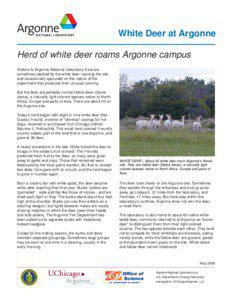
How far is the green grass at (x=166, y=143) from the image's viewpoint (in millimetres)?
9008

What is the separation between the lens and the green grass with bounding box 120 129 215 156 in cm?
901

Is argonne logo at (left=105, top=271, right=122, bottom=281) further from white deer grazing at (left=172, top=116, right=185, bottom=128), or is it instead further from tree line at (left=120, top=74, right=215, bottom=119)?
white deer grazing at (left=172, top=116, right=185, bottom=128)

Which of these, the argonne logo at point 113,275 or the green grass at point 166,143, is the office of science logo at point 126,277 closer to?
the argonne logo at point 113,275

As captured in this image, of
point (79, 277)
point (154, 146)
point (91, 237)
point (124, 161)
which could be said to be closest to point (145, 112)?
point (154, 146)

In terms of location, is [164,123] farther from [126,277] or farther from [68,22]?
[126,277]

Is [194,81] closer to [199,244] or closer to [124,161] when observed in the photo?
[124,161]

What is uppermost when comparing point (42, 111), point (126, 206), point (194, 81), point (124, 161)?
point (194, 81)

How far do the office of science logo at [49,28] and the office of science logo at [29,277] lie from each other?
4394 mm

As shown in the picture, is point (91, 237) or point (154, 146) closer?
point (91, 237)

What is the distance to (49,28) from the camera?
895 centimetres

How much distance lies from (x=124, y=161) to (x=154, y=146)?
35.5 inches

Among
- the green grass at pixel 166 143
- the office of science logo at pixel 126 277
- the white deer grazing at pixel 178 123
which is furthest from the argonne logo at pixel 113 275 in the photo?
the white deer grazing at pixel 178 123

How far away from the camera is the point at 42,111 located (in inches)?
348

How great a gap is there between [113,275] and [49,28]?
4703mm
